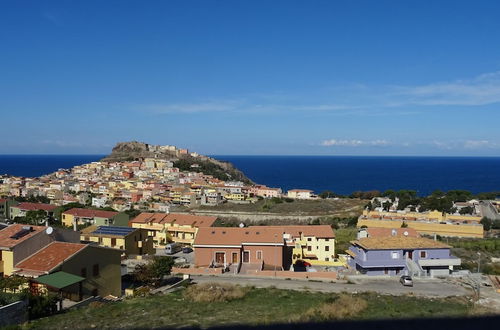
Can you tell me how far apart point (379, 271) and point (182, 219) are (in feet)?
80.5

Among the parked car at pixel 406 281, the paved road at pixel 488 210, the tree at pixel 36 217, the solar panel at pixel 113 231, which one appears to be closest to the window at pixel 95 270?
the solar panel at pixel 113 231

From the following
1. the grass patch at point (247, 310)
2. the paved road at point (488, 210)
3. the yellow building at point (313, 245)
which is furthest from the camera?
the paved road at point (488, 210)

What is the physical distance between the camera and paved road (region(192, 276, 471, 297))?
948 inches

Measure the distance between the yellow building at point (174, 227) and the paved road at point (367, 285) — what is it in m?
20.4

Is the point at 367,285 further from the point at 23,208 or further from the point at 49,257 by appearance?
the point at 23,208

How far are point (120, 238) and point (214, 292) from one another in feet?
54.6

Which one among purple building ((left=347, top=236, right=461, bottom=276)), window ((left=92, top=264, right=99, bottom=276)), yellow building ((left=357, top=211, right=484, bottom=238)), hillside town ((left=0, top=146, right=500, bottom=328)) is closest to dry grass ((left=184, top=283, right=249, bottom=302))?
hillside town ((left=0, top=146, right=500, bottom=328))

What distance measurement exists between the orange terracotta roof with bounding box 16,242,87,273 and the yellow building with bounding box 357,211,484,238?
4673cm

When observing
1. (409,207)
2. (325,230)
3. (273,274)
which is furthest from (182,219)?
(409,207)

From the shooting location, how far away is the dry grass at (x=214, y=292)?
21.0m

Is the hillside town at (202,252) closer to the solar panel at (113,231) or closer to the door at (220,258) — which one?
the door at (220,258)

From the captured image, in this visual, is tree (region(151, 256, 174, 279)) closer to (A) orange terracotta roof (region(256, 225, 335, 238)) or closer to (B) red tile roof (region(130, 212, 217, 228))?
(A) orange terracotta roof (region(256, 225, 335, 238))

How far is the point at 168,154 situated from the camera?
187875 millimetres

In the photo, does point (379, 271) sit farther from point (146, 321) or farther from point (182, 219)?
point (182, 219)
